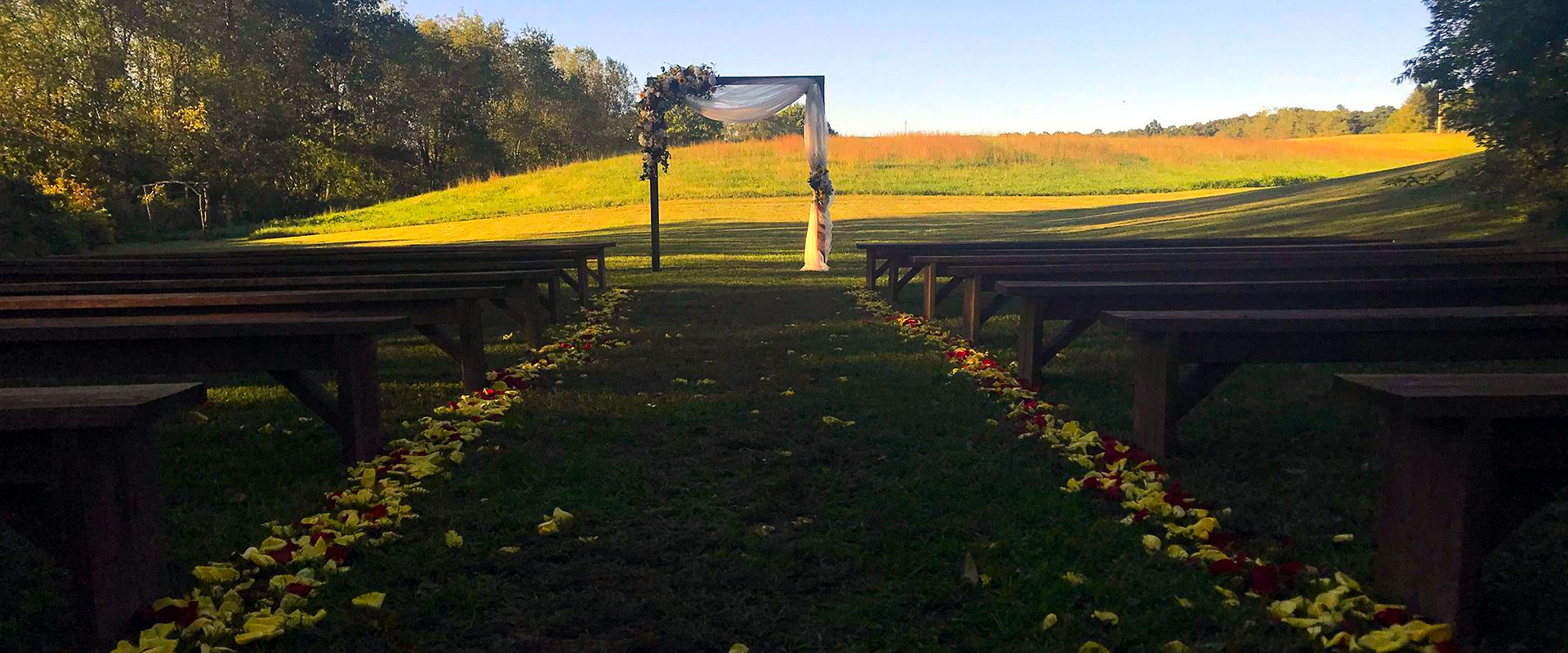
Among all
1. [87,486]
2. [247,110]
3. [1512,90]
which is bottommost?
[87,486]

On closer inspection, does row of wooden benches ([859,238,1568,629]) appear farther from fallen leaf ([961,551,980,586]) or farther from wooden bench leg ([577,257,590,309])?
wooden bench leg ([577,257,590,309])

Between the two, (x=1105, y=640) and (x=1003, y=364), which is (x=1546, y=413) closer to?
(x=1105, y=640)

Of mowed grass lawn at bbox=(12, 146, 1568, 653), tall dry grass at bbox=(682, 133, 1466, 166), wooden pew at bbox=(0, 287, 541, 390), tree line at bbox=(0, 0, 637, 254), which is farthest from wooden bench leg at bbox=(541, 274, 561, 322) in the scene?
tall dry grass at bbox=(682, 133, 1466, 166)

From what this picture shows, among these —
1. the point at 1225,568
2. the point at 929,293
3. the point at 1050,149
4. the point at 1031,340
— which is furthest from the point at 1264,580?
the point at 1050,149

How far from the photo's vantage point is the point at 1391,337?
3957mm

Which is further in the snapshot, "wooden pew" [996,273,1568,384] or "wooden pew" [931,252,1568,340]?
"wooden pew" [931,252,1568,340]

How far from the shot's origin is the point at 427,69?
181 ft

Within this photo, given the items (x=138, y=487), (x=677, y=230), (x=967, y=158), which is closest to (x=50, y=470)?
(x=138, y=487)

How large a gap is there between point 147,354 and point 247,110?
3937cm

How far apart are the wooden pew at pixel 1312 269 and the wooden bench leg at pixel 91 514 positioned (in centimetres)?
470

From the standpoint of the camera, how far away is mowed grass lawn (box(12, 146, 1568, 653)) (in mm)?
2559

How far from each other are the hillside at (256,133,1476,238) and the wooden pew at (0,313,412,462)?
30.6 meters

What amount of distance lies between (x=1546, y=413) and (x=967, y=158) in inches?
1759

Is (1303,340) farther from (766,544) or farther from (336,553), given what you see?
(336,553)
